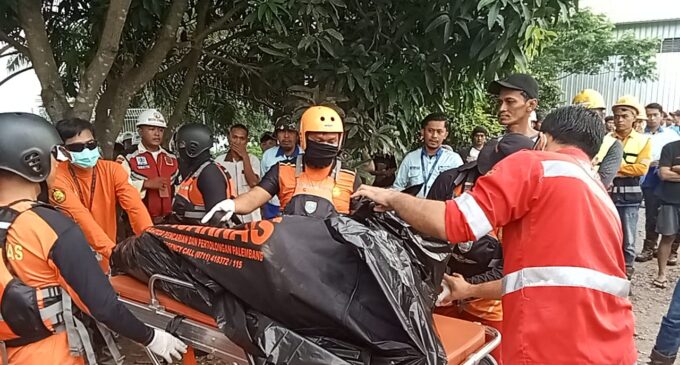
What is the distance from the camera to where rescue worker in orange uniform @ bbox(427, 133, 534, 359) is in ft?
8.58

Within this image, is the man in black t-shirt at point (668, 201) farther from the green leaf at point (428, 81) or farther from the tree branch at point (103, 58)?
the tree branch at point (103, 58)

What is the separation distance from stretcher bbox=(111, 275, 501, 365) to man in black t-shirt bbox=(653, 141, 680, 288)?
14.3ft

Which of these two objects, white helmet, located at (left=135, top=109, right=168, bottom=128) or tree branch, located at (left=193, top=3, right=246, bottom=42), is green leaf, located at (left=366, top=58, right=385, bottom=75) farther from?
white helmet, located at (left=135, top=109, right=168, bottom=128)

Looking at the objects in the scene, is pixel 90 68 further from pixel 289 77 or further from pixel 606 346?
pixel 606 346

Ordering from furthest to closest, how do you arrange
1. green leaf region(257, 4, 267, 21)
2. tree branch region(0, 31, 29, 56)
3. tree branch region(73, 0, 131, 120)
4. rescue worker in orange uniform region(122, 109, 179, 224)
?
rescue worker in orange uniform region(122, 109, 179, 224), tree branch region(0, 31, 29, 56), green leaf region(257, 4, 267, 21), tree branch region(73, 0, 131, 120)

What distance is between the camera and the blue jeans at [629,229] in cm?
570

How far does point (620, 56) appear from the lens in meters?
18.2

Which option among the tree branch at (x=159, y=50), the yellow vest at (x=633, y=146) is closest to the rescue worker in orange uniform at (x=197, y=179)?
the tree branch at (x=159, y=50)

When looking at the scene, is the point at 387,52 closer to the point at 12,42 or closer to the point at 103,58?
the point at 103,58

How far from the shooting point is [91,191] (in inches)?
132

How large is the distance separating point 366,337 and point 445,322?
0.63 meters

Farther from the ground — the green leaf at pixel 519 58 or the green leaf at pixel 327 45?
the green leaf at pixel 327 45

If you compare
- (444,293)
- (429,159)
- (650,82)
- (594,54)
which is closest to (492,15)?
(429,159)

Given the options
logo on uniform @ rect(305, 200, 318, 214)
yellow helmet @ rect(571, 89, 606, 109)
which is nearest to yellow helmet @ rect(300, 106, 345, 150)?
logo on uniform @ rect(305, 200, 318, 214)
